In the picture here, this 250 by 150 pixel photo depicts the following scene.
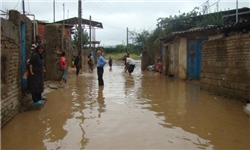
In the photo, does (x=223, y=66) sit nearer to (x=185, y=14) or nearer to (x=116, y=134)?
(x=116, y=134)

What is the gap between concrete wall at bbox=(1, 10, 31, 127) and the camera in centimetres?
479

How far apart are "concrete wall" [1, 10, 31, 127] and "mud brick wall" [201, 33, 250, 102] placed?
609cm

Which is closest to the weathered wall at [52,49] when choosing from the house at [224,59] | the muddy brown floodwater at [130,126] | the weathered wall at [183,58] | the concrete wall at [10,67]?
the muddy brown floodwater at [130,126]

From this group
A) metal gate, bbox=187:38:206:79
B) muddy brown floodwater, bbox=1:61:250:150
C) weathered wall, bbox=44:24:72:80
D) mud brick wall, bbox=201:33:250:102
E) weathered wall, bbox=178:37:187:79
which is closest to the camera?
muddy brown floodwater, bbox=1:61:250:150

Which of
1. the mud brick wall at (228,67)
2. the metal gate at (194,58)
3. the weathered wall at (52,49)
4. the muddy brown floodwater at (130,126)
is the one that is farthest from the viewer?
the metal gate at (194,58)

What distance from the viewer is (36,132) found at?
4500mm

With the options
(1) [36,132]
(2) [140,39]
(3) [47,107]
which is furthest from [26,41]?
(2) [140,39]

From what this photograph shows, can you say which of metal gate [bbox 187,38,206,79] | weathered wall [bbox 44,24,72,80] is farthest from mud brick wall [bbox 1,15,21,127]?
metal gate [bbox 187,38,206,79]

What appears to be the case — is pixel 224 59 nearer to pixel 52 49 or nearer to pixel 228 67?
pixel 228 67

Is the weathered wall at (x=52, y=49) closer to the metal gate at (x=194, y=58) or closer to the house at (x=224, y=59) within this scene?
the house at (x=224, y=59)

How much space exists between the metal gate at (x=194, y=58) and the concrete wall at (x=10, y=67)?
9662mm

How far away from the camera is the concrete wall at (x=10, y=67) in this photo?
15.7 ft

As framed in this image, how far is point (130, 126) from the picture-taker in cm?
483

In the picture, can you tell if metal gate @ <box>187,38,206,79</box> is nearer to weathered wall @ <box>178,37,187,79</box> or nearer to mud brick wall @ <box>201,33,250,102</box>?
weathered wall @ <box>178,37,187,79</box>
